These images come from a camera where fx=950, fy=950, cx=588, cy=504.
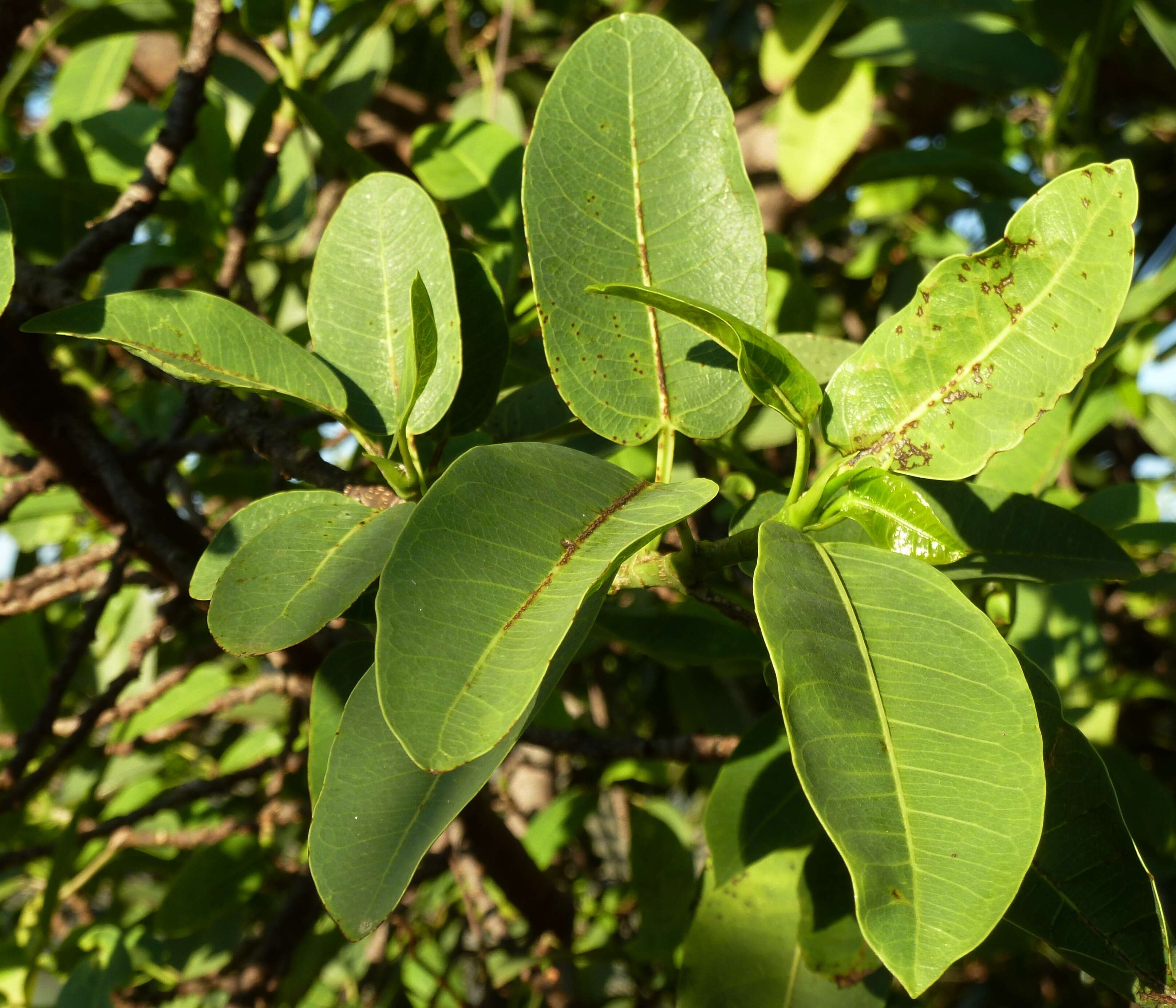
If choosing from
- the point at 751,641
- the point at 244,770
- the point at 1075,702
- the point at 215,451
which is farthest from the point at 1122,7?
the point at 244,770

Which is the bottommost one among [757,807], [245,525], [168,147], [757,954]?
[757,954]

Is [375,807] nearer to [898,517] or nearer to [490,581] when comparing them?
[490,581]

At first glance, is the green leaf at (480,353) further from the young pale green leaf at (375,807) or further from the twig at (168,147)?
the twig at (168,147)

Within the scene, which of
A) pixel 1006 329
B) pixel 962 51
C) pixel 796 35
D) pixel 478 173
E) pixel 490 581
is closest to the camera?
pixel 490 581

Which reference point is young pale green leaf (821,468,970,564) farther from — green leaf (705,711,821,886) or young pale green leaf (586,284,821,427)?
green leaf (705,711,821,886)

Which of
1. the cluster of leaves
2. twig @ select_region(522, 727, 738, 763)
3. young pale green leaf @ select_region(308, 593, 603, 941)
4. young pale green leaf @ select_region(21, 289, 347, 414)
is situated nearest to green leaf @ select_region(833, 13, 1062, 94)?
the cluster of leaves

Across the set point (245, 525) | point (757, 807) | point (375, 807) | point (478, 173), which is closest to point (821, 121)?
point (478, 173)

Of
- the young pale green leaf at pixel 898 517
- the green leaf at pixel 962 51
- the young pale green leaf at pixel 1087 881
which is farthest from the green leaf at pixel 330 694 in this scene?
the green leaf at pixel 962 51
